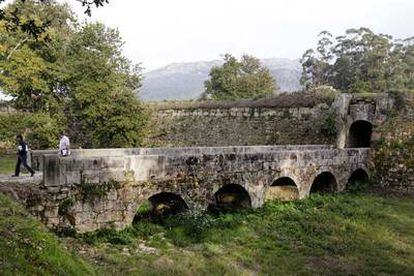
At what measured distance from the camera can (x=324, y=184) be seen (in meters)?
18.9

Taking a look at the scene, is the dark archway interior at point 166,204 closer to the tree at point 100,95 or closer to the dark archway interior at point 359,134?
the tree at point 100,95

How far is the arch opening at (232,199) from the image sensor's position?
1423 cm

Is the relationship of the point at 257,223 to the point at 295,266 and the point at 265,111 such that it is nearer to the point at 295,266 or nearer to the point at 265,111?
the point at 295,266

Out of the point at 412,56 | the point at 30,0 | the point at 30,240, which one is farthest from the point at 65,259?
the point at 412,56

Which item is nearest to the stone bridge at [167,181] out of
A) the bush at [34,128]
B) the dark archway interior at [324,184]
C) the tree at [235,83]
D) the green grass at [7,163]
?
the dark archway interior at [324,184]

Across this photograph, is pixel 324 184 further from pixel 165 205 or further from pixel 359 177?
pixel 165 205

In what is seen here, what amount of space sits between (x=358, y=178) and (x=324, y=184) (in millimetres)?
2968

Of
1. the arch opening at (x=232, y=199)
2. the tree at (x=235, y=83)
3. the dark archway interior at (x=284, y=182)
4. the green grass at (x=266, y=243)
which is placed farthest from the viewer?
the tree at (x=235, y=83)

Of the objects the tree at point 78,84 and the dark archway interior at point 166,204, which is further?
the tree at point 78,84

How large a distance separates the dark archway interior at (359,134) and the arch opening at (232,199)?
11257 millimetres

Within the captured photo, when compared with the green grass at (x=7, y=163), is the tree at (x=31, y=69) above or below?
A: above

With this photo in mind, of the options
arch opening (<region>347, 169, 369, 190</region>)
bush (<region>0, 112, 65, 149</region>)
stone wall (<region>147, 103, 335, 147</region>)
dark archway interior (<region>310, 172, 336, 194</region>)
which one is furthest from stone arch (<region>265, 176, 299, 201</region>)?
bush (<region>0, 112, 65, 149</region>)

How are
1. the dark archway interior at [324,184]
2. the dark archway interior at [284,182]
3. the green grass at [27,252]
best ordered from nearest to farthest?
the green grass at [27,252], the dark archway interior at [284,182], the dark archway interior at [324,184]

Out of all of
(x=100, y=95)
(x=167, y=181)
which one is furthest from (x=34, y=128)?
(x=167, y=181)
